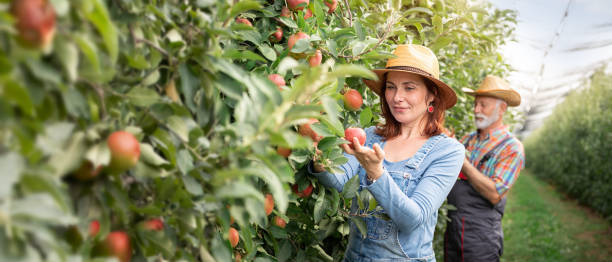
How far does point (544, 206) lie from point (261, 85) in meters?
12.2

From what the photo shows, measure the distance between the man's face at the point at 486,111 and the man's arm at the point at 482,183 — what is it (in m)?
0.45

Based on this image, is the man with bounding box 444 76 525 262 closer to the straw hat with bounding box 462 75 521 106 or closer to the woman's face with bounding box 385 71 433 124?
the straw hat with bounding box 462 75 521 106

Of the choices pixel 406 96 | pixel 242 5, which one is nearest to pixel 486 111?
pixel 406 96

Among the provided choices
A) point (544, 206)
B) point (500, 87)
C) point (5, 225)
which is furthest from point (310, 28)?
point (544, 206)

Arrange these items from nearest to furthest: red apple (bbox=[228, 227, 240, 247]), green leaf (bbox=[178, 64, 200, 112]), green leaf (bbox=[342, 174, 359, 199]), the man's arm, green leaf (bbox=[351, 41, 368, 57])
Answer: green leaf (bbox=[178, 64, 200, 112]) < red apple (bbox=[228, 227, 240, 247]) < green leaf (bbox=[351, 41, 368, 57]) < green leaf (bbox=[342, 174, 359, 199]) < the man's arm

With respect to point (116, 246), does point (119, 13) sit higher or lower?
higher

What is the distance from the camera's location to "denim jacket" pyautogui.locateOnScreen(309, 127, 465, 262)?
160 centimetres

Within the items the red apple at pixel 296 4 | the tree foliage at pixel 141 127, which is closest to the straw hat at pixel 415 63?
the red apple at pixel 296 4

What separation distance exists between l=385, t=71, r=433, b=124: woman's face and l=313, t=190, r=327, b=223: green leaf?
0.55m

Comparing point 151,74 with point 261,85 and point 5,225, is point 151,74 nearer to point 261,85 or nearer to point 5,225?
point 261,85

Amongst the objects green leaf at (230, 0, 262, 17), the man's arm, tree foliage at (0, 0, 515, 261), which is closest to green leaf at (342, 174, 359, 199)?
tree foliage at (0, 0, 515, 261)

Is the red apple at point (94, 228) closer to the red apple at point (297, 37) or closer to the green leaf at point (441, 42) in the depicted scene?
the red apple at point (297, 37)

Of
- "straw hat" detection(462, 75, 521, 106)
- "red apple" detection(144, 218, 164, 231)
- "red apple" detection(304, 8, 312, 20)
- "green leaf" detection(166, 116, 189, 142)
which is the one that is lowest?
"straw hat" detection(462, 75, 521, 106)

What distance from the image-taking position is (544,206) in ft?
36.8
